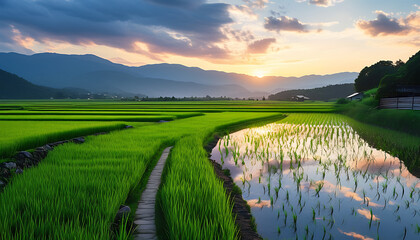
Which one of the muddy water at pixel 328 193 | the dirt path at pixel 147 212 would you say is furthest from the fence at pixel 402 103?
the dirt path at pixel 147 212

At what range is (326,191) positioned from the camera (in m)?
6.05

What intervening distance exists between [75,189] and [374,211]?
5.78m

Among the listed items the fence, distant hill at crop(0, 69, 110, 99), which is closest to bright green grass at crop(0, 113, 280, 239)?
the fence

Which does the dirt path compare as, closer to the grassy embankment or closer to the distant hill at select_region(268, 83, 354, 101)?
the grassy embankment

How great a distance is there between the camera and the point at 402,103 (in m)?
23.1

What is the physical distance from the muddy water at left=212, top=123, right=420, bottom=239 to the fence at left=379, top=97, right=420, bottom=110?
15.0 m

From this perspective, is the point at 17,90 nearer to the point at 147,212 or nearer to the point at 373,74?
the point at 373,74

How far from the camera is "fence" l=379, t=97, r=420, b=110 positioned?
21036 millimetres

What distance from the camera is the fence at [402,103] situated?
2104 cm

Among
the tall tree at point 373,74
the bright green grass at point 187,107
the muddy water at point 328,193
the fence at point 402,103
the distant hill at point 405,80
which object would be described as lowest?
the muddy water at point 328,193

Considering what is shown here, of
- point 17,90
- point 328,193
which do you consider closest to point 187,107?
point 328,193

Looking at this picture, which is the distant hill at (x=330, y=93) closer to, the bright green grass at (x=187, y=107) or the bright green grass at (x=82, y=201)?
the bright green grass at (x=187, y=107)

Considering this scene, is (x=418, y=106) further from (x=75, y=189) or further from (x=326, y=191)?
(x=75, y=189)

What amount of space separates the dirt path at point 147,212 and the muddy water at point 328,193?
6.20 ft
